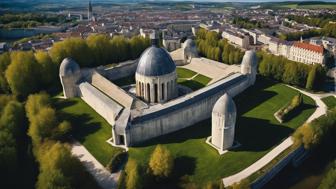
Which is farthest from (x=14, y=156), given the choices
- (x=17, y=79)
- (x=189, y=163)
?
(x=17, y=79)

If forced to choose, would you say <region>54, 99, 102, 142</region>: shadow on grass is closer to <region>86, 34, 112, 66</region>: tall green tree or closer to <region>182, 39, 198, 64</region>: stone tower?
<region>86, 34, 112, 66</region>: tall green tree

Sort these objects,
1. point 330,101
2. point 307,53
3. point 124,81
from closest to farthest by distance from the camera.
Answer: point 330,101
point 124,81
point 307,53

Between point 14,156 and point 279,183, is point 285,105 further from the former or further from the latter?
point 14,156

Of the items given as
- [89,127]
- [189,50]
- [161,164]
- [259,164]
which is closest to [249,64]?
[189,50]

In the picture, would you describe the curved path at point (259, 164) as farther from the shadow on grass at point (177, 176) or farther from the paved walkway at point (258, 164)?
the shadow on grass at point (177, 176)

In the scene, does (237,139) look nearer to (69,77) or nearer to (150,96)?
(150,96)
